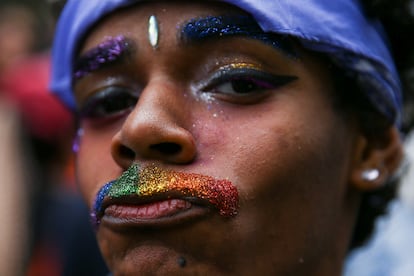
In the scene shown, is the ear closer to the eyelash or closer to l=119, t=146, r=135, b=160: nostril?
the eyelash

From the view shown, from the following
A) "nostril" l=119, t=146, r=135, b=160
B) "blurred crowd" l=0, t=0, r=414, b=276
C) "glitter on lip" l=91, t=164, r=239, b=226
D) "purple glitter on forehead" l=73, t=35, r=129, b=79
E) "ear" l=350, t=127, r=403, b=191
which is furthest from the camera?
"blurred crowd" l=0, t=0, r=414, b=276

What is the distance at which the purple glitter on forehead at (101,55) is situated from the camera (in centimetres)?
229

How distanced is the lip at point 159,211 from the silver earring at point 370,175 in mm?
671

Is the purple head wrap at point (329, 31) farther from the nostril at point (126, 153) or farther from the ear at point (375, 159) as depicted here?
the nostril at point (126, 153)

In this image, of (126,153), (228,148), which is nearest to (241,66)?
(228,148)

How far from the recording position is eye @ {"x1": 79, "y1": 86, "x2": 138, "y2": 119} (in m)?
2.34

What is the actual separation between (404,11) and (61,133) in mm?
2899

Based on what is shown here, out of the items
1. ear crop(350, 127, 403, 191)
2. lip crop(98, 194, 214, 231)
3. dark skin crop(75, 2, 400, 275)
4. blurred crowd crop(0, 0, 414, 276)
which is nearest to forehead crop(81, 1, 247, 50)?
dark skin crop(75, 2, 400, 275)

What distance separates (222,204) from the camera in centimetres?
200

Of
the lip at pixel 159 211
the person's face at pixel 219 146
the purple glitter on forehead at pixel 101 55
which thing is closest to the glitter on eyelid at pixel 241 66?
the person's face at pixel 219 146

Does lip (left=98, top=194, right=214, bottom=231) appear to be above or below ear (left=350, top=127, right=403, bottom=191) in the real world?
above

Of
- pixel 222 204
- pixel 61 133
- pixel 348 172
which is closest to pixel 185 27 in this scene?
pixel 222 204

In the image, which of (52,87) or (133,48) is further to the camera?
(52,87)

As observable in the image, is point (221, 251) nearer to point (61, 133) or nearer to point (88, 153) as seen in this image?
point (88, 153)
